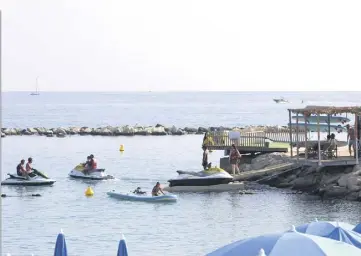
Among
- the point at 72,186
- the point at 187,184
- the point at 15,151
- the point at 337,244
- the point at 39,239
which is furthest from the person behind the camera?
the point at 15,151

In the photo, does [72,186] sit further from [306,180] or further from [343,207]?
[343,207]

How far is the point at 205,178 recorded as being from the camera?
146 ft

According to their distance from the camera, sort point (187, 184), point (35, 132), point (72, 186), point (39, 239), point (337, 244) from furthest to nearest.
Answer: point (35, 132) < point (72, 186) < point (187, 184) < point (39, 239) < point (337, 244)

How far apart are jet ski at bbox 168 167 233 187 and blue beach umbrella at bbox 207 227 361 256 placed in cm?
2749

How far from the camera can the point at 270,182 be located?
46031 mm

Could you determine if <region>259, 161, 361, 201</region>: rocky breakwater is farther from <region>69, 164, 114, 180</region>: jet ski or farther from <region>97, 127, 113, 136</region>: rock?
<region>97, 127, 113, 136</region>: rock

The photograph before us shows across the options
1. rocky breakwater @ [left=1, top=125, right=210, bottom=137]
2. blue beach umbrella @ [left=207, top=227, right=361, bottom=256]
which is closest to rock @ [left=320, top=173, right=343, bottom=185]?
blue beach umbrella @ [left=207, top=227, right=361, bottom=256]

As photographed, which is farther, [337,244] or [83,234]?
[83,234]

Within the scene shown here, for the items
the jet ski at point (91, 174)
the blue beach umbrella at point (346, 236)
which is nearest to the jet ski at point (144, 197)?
the jet ski at point (91, 174)

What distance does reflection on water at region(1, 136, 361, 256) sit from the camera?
3150 centimetres

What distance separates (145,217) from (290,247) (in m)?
21.4

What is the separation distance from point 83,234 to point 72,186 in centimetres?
1548

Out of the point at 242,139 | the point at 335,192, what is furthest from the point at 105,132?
the point at 335,192

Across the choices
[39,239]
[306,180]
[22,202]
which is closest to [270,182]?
[306,180]
